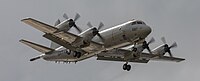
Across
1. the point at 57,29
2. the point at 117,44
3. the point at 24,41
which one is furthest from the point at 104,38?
the point at 24,41

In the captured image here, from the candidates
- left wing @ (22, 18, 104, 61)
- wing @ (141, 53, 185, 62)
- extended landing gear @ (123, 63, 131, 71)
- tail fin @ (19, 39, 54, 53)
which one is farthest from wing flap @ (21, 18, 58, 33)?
wing @ (141, 53, 185, 62)

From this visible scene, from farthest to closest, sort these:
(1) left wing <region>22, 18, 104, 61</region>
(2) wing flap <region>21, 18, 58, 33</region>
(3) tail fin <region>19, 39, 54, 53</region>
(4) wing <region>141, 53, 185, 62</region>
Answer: (4) wing <region>141, 53, 185, 62</region>
(3) tail fin <region>19, 39, 54, 53</region>
(1) left wing <region>22, 18, 104, 61</region>
(2) wing flap <region>21, 18, 58, 33</region>

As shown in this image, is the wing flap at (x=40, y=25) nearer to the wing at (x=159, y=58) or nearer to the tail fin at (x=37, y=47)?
the tail fin at (x=37, y=47)

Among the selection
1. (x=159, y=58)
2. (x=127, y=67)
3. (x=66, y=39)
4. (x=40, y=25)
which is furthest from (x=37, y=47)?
(x=159, y=58)

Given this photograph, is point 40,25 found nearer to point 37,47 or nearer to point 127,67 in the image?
point 37,47

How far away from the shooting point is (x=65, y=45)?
56.9 m

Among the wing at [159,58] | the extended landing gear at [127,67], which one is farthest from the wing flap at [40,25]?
the wing at [159,58]

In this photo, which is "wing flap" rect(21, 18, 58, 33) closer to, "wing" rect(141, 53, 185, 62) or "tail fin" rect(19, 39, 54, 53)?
"tail fin" rect(19, 39, 54, 53)

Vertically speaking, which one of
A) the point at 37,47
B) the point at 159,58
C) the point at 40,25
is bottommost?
the point at 159,58

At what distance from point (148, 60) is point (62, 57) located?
1142cm

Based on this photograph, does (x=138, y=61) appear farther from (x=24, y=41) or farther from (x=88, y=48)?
(x=24, y=41)

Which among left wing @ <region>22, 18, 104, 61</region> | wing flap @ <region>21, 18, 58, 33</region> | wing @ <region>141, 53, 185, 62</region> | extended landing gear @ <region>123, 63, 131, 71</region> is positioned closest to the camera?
wing flap @ <region>21, 18, 58, 33</region>

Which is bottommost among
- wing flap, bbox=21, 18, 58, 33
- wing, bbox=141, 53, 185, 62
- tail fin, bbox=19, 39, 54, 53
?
wing, bbox=141, 53, 185, 62

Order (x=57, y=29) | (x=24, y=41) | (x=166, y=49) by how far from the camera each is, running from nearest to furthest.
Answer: (x=57, y=29) → (x=24, y=41) → (x=166, y=49)
